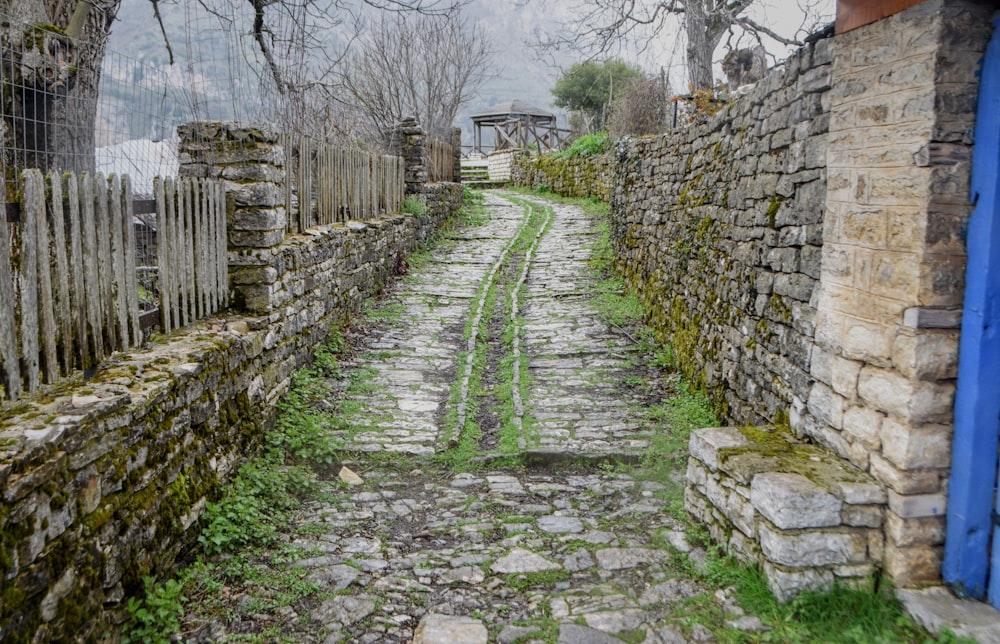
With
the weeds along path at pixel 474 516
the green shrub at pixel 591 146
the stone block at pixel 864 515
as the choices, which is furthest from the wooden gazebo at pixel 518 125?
the stone block at pixel 864 515

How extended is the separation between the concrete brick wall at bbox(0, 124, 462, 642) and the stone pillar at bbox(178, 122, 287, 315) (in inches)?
0.5

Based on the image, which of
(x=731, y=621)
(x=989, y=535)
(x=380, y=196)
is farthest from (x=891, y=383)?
(x=380, y=196)

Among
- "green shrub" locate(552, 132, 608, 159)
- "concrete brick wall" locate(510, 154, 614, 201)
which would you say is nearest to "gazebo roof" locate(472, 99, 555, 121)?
"concrete brick wall" locate(510, 154, 614, 201)

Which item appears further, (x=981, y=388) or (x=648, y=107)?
(x=648, y=107)

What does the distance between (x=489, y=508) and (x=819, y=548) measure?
6.95 feet

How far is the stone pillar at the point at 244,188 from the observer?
18.1ft

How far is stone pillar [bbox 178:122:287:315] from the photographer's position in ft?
18.1

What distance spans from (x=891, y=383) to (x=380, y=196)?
29.0 feet

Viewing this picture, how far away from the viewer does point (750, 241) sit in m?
5.46

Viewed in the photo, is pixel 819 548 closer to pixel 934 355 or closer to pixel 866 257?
pixel 934 355

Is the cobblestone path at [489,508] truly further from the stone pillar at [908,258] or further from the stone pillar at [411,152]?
the stone pillar at [411,152]

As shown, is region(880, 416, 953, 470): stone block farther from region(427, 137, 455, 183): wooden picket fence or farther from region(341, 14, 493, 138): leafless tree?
region(341, 14, 493, 138): leafless tree

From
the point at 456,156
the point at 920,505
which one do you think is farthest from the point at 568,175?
the point at 920,505

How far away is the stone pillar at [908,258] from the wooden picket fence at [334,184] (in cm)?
503
